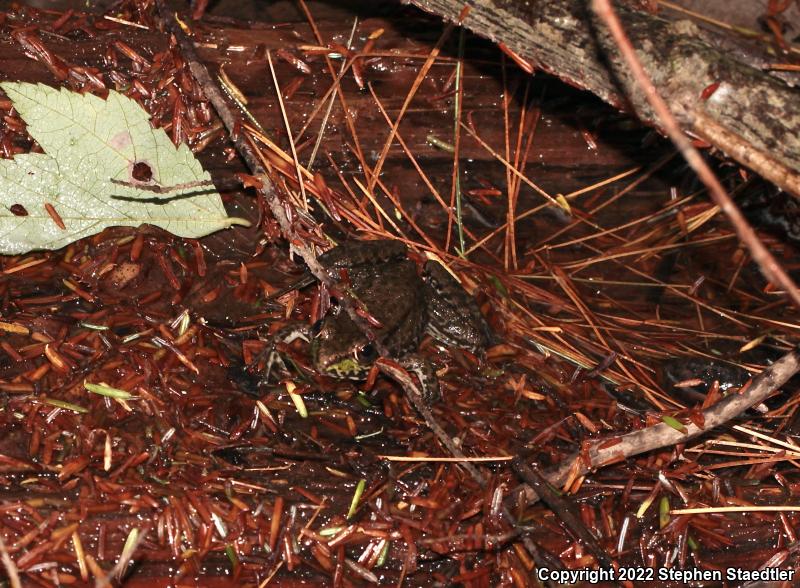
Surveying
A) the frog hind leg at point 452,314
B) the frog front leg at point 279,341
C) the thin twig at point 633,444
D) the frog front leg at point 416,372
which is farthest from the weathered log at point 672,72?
the frog front leg at point 279,341

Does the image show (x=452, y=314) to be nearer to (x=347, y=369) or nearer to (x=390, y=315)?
(x=390, y=315)

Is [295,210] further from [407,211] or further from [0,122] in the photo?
[0,122]

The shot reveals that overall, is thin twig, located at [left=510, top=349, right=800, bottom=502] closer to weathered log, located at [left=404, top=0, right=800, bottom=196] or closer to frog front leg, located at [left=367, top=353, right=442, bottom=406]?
frog front leg, located at [left=367, top=353, right=442, bottom=406]

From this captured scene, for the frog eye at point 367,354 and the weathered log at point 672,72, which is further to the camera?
the frog eye at point 367,354

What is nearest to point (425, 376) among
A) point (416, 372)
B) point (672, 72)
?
point (416, 372)

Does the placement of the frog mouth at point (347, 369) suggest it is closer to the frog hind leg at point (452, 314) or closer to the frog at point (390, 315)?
the frog at point (390, 315)

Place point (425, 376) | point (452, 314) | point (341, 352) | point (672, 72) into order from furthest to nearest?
point (452, 314) → point (425, 376) → point (341, 352) → point (672, 72)

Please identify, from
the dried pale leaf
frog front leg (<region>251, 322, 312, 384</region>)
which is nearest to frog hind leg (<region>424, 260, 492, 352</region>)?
frog front leg (<region>251, 322, 312, 384</region>)
